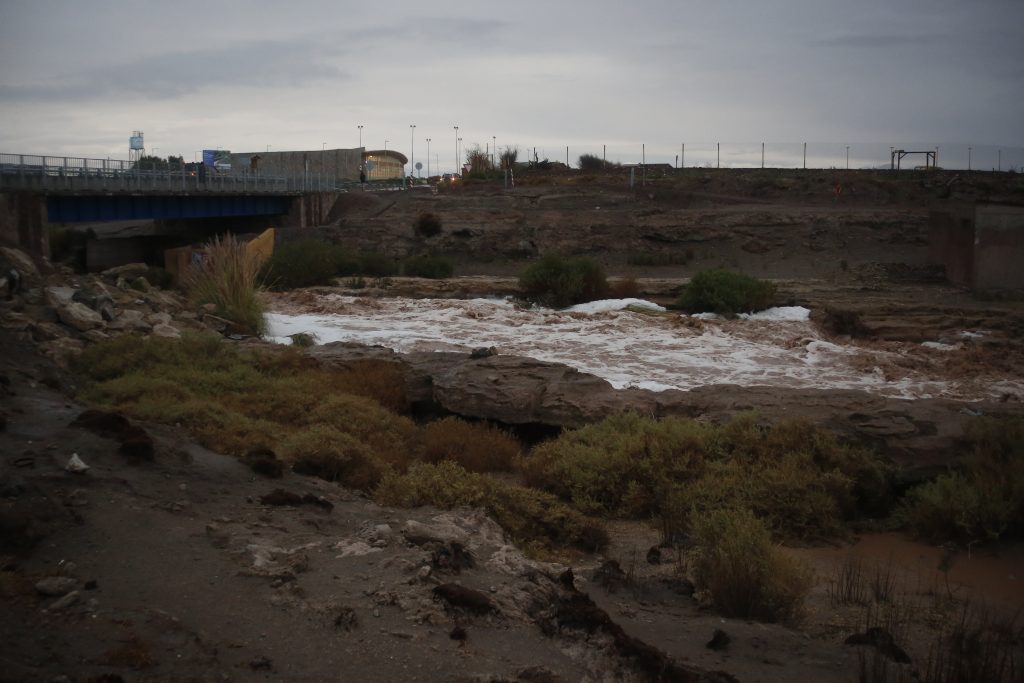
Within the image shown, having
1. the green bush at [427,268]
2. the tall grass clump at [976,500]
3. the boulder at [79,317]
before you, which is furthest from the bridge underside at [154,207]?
the tall grass clump at [976,500]

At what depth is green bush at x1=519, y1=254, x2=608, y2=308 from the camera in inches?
1110

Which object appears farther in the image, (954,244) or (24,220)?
(954,244)

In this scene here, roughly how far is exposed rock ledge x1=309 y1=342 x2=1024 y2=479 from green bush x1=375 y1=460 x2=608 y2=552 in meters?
3.44

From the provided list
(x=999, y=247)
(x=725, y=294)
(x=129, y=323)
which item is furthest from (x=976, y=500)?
(x=999, y=247)

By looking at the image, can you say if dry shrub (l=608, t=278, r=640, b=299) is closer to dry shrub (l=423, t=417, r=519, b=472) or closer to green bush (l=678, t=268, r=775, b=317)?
green bush (l=678, t=268, r=775, b=317)

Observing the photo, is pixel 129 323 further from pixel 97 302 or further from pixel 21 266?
pixel 21 266

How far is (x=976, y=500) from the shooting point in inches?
347

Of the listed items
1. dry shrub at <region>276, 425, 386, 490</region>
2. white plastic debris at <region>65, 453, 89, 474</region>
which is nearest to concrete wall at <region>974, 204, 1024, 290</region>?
dry shrub at <region>276, 425, 386, 490</region>

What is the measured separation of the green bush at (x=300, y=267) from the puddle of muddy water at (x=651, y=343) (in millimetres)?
3605

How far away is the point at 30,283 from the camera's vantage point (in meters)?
15.0

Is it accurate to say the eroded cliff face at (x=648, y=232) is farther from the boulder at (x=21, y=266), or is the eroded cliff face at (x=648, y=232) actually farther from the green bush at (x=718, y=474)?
the green bush at (x=718, y=474)

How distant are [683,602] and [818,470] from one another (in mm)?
3819

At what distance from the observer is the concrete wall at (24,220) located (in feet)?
87.2

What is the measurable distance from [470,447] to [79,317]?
7117 millimetres
